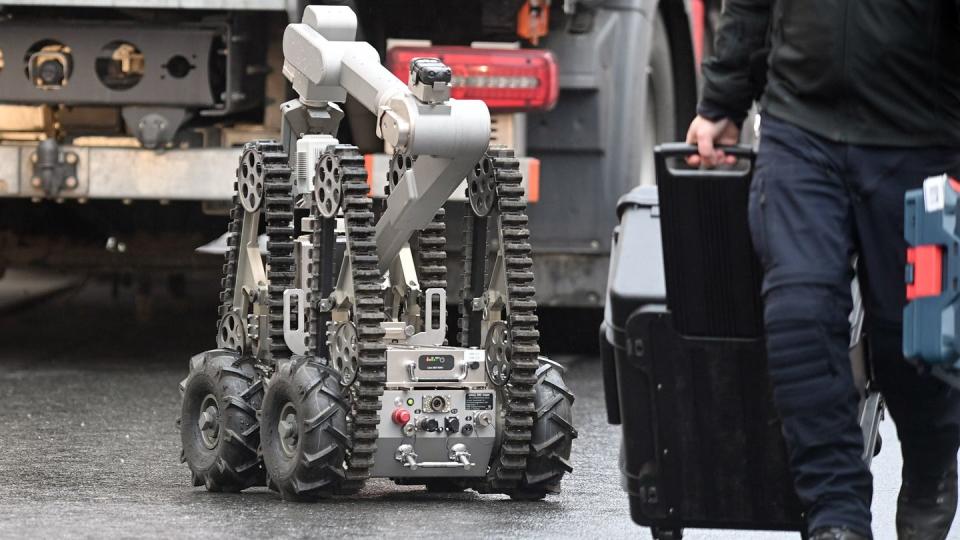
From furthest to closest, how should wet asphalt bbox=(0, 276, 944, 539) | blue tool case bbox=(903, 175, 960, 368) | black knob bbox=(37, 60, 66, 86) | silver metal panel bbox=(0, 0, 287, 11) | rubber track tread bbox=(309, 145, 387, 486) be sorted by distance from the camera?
black knob bbox=(37, 60, 66, 86)
silver metal panel bbox=(0, 0, 287, 11)
rubber track tread bbox=(309, 145, 387, 486)
wet asphalt bbox=(0, 276, 944, 539)
blue tool case bbox=(903, 175, 960, 368)

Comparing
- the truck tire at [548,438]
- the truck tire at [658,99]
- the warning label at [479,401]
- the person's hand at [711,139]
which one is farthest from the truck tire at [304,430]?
the truck tire at [658,99]

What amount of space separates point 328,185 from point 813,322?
5.30ft

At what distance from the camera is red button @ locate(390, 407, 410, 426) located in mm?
5430

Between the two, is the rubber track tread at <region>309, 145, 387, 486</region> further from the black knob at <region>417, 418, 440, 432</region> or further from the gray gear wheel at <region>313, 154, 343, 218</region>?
the black knob at <region>417, 418, 440, 432</region>

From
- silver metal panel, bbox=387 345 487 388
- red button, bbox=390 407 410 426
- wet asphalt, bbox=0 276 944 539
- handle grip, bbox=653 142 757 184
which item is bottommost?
wet asphalt, bbox=0 276 944 539

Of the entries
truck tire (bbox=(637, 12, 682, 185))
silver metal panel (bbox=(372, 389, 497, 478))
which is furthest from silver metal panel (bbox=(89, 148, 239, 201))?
silver metal panel (bbox=(372, 389, 497, 478))

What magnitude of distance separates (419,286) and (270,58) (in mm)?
2830

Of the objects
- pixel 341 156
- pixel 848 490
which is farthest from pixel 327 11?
pixel 848 490

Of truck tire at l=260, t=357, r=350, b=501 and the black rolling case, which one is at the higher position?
Result: the black rolling case

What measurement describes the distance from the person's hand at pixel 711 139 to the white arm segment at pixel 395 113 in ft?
3.12

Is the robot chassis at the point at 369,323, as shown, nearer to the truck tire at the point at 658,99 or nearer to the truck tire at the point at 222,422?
the truck tire at the point at 222,422

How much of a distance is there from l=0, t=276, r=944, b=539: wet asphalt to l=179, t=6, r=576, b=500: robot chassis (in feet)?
0.31

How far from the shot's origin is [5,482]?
586 cm

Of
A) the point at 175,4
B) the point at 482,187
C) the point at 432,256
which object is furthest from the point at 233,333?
the point at 175,4
